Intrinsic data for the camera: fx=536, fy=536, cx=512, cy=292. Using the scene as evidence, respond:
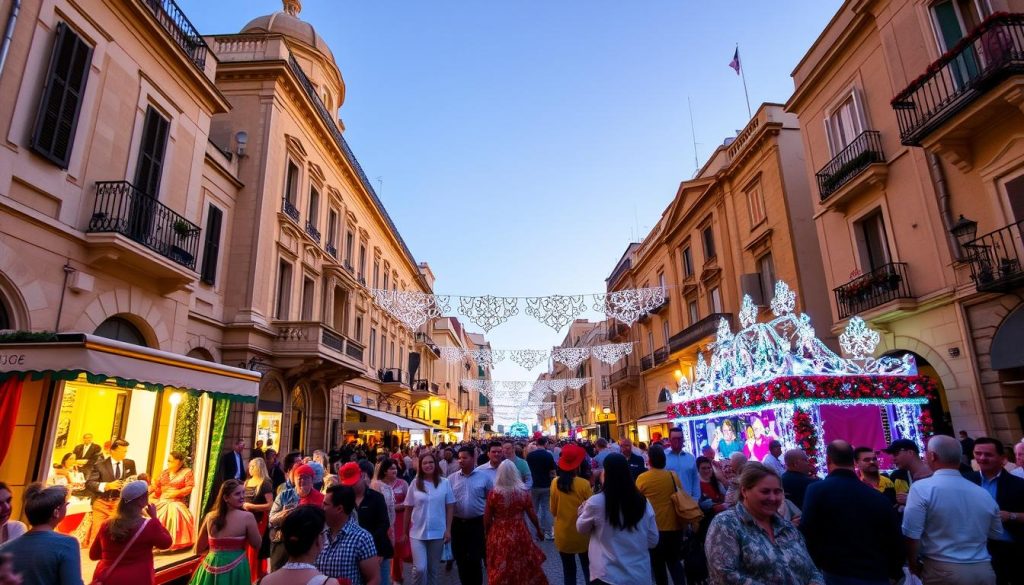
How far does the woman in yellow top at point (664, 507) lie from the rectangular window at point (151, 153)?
1099 cm

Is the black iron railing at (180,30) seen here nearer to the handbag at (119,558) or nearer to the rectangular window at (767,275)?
the handbag at (119,558)

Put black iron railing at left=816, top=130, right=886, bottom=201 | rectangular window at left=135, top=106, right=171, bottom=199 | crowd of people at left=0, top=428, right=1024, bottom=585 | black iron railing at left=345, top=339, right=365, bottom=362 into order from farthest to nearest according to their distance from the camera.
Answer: black iron railing at left=345, top=339, right=365, bottom=362, black iron railing at left=816, top=130, right=886, bottom=201, rectangular window at left=135, top=106, right=171, bottom=199, crowd of people at left=0, top=428, right=1024, bottom=585

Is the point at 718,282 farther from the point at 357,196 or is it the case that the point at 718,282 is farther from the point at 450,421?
the point at 450,421

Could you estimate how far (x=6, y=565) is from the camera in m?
2.40

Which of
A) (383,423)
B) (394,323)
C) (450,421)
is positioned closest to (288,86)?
(383,423)

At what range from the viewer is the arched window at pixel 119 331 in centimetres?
1013

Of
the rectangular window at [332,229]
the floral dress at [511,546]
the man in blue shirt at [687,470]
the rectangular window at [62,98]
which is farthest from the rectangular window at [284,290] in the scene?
the floral dress at [511,546]

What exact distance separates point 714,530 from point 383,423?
1898 cm

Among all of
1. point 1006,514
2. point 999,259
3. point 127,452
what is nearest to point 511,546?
point 1006,514

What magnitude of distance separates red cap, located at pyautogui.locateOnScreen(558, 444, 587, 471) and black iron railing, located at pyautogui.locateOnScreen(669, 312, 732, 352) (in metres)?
14.2

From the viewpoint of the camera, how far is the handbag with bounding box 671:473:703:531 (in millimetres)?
5289

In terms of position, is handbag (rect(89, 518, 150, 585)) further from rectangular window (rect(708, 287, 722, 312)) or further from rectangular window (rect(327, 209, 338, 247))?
rectangular window (rect(708, 287, 722, 312))

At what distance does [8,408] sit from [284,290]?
448 inches

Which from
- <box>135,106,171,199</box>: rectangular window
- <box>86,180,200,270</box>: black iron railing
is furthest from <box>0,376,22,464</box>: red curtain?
<box>135,106,171,199</box>: rectangular window
